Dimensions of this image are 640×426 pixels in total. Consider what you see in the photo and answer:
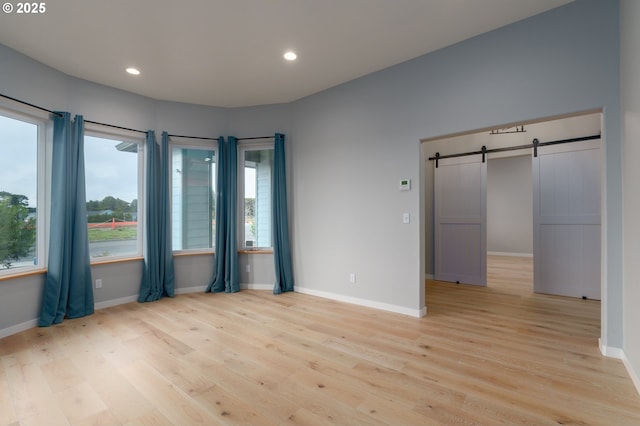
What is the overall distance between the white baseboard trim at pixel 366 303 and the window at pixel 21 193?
3352mm

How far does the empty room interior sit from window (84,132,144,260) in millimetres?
32

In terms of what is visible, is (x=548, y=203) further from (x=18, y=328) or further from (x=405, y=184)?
(x=18, y=328)

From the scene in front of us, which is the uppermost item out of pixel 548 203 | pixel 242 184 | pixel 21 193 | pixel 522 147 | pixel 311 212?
pixel 522 147

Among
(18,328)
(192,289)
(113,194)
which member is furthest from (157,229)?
(18,328)

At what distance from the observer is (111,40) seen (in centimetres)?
297

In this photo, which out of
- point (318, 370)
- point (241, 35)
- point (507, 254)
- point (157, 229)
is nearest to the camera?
point (318, 370)

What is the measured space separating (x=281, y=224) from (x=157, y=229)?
1.83 m

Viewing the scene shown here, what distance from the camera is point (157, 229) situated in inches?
169

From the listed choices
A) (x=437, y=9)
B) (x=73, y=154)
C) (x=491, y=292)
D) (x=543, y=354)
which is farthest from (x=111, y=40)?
(x=491, y=292)

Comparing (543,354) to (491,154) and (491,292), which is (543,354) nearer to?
(491,292)

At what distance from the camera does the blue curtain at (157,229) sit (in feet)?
13.9

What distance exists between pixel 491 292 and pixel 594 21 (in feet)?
11.6

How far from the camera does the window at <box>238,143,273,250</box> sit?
492 centimetres

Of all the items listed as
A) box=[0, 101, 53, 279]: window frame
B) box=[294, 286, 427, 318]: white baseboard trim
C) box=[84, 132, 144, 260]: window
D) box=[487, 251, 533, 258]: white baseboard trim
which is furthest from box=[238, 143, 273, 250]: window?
box=[487, 251, 533, 258]: white baseboard trim
